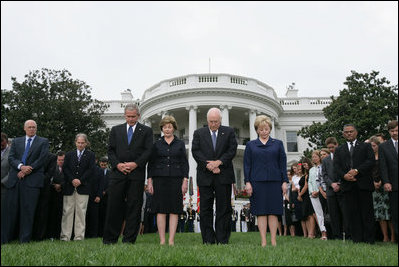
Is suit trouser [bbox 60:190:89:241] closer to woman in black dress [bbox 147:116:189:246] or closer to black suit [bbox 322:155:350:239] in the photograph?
woman in black dress [bbox 147:116:189:246]

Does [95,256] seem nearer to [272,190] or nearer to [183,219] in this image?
[272,190]

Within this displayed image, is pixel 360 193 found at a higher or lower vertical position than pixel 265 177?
lower

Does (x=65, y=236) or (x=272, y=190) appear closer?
(x=272, y=190)

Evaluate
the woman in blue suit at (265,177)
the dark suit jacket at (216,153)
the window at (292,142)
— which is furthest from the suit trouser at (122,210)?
the window at (292,142)

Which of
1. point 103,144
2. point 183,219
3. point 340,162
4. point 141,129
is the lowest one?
point 183,219

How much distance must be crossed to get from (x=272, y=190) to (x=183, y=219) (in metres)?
12.1

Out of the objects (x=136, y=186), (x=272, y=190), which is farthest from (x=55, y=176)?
(x=272, y=190)

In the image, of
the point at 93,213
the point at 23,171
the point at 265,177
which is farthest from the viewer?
the point at 93,213

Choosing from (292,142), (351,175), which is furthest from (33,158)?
(292,142)

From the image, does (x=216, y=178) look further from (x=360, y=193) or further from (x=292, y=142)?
(x=292, y=142)

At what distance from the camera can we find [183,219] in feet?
56.3

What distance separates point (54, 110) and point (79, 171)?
20.9 metres

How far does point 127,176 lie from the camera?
6.11 m

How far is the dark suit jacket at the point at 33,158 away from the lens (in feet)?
21.7
